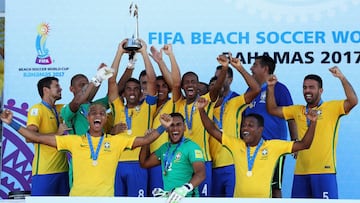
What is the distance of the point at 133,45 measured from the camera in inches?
238

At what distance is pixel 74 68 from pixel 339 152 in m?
2.47

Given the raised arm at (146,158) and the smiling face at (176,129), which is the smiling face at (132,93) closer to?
the raised arm at (146,158)

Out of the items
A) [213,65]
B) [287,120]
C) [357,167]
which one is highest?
[213,65]

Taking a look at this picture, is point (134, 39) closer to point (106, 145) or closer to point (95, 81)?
point (95, 81)

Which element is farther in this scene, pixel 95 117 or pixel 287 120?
pixel 287 120

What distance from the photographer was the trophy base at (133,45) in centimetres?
604

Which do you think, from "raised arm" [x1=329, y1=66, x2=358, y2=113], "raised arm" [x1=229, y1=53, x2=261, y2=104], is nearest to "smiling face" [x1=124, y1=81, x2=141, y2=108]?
"raised arm" [x1=229, y1=53, x2=261, y2=104]

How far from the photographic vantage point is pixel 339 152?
5.84 m

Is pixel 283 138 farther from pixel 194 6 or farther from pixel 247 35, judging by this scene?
pixel 194 6

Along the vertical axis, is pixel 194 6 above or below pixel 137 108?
above

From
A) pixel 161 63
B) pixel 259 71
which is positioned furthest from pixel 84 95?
pixel 259 71

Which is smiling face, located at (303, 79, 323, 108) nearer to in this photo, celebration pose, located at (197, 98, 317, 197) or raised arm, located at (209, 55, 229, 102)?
celebration pose, located at (197, 98, 317, 197)

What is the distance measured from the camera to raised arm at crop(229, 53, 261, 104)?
19.2 feet

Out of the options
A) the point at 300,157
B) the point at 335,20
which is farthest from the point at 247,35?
the point at 300,157
